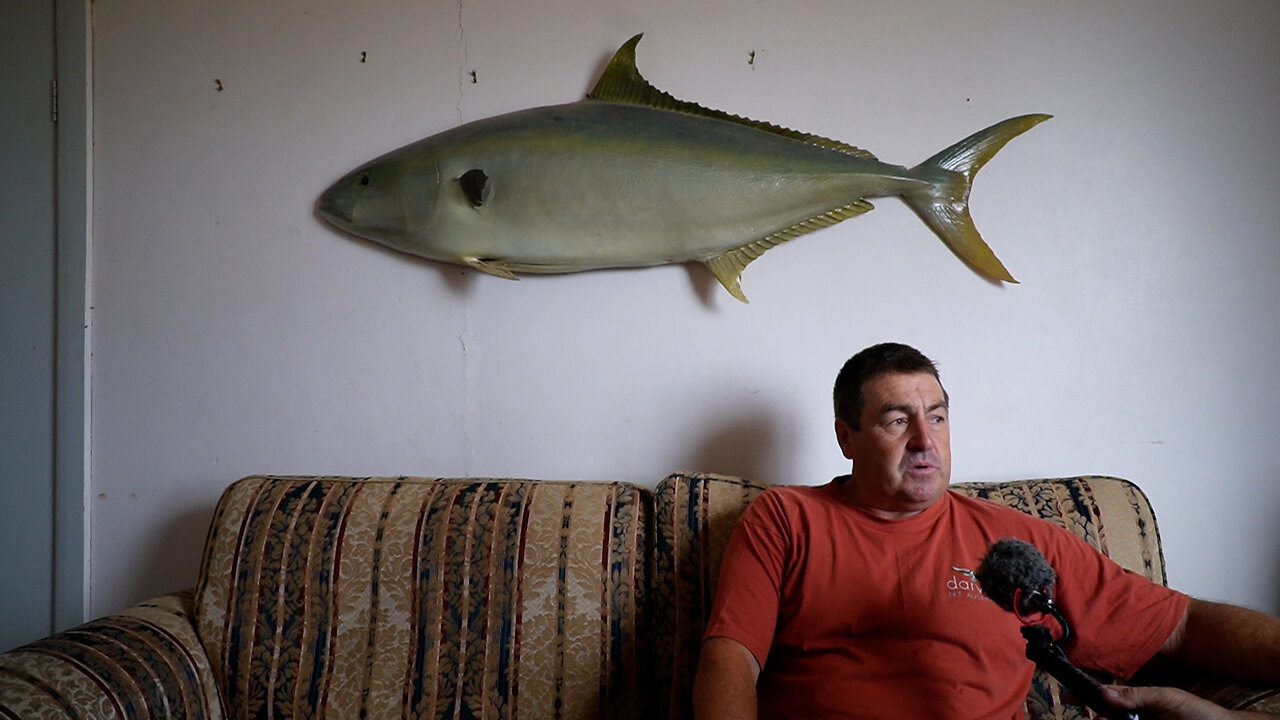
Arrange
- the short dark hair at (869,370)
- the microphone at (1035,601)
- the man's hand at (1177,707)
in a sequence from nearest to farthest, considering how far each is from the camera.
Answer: the microphone at (1035,601) < the man's hand at (1177,707) < the short dark hair at (869,370)

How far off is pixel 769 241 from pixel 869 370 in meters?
0.44

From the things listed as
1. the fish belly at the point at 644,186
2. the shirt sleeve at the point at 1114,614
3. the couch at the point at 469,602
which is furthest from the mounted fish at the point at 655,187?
the shirt sleeve at the point at 1114,614

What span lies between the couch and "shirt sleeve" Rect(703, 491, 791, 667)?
11cm

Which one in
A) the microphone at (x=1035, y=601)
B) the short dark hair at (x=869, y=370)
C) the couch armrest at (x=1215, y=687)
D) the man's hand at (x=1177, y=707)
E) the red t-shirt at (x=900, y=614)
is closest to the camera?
the microphone at (x=1035, y=601)

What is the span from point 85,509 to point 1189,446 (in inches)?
96.3

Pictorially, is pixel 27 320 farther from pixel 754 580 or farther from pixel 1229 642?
pixel 1229 642

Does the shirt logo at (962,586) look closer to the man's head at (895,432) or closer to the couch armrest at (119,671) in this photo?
the man's head at (895,432)

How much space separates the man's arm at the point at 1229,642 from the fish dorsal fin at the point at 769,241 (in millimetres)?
945

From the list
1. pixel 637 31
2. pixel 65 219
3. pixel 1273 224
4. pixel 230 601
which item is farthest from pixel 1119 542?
pixel 65 219

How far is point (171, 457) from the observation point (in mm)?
1978

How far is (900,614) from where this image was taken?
1387 mm

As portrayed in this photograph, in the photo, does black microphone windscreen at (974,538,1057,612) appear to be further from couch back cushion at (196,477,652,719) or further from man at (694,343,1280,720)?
couch back cushion at (196,477,652,719)

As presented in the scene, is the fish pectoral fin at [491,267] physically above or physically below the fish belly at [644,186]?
below

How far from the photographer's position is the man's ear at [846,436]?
4.97 ft
